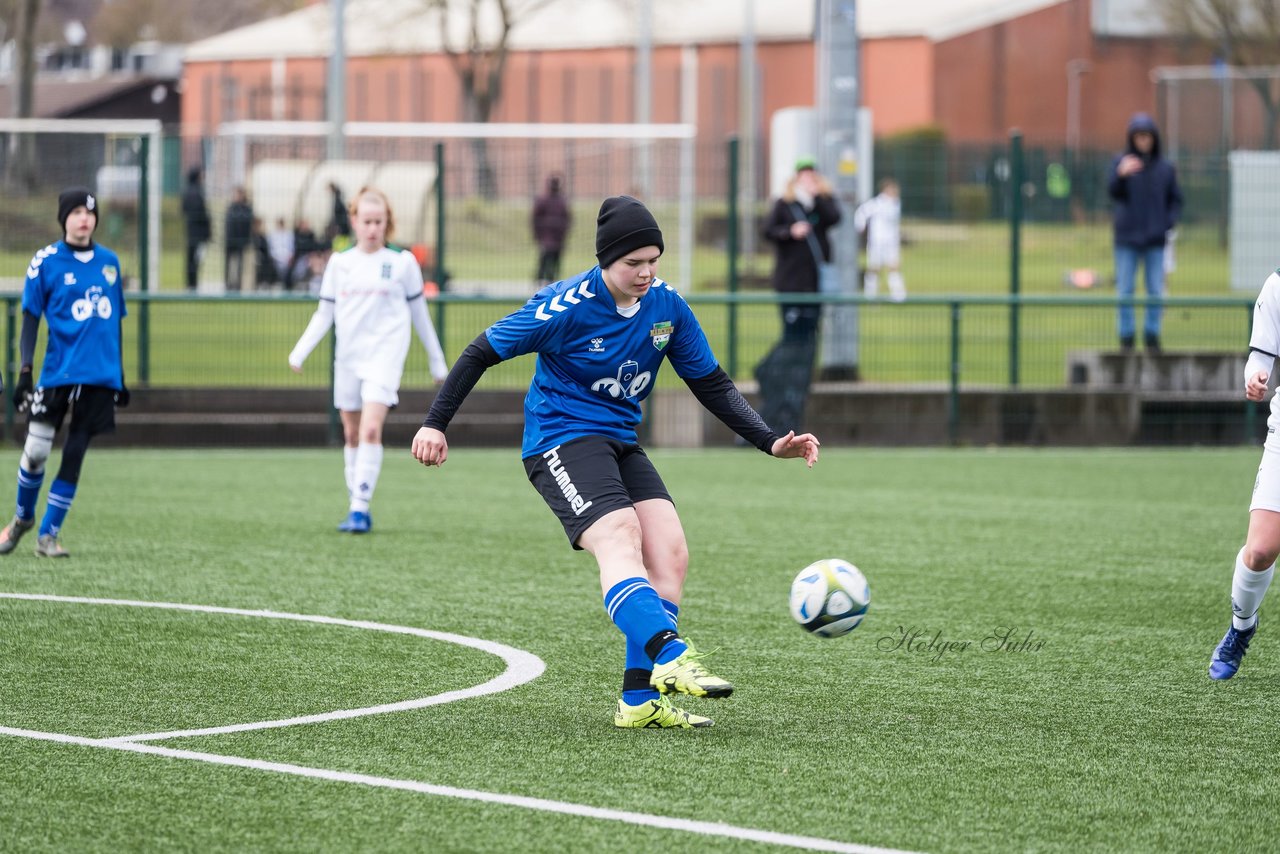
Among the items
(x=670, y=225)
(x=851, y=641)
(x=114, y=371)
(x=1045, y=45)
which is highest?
(x=1045, y=45)

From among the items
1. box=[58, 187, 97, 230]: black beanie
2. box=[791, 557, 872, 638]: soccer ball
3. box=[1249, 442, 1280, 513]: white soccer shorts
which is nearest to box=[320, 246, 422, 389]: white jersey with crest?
box=[58, 187, 97, 230]: black beanie

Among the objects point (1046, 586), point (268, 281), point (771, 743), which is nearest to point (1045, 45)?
point (268, 281)

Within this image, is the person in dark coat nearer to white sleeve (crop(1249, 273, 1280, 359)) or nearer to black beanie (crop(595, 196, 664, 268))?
white sleeve (crop(1249, 273, 1280, 359))

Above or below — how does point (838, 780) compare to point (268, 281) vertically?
below

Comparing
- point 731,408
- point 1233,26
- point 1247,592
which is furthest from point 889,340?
point 1233,26

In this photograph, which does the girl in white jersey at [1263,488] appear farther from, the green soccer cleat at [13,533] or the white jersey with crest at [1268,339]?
the green soccer cleat at [13,533]

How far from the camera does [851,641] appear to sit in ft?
25.2

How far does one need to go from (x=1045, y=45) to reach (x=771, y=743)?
153ft

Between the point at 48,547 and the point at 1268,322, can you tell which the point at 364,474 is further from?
the point at 1268,322

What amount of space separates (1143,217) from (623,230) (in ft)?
40.8

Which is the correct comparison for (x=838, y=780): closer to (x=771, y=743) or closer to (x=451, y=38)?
(x=771, y=743)

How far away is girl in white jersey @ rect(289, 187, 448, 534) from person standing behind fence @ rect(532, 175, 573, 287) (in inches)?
376

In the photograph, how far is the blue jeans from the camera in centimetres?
1736

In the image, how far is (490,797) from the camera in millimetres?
5016
